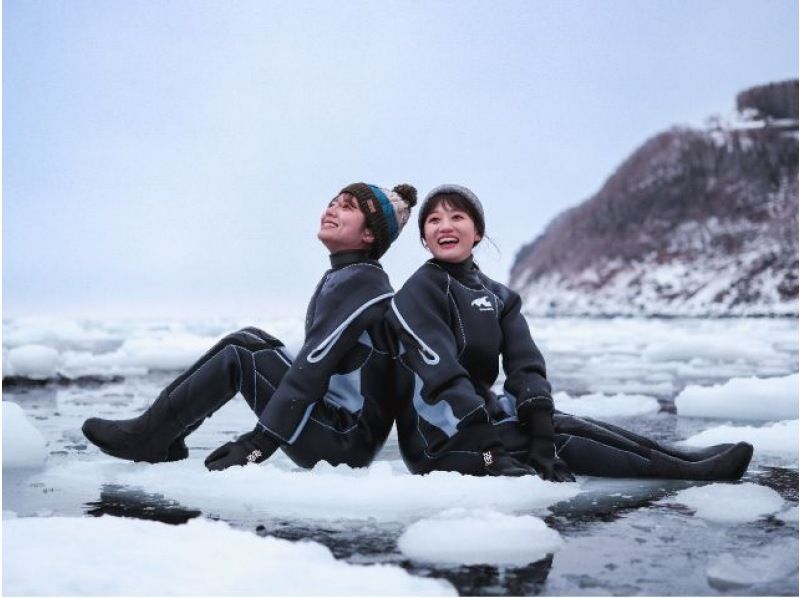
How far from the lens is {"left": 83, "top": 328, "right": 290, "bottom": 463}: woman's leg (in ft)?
9.75

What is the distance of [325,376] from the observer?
2.79 meters

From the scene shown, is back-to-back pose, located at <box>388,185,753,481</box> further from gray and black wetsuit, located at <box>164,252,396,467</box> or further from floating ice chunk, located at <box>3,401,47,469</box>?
floating ice chunk, located at <box>3,401,47,469</box>

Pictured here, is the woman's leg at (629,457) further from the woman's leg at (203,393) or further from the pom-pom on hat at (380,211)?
the woman's leg at (203,393)

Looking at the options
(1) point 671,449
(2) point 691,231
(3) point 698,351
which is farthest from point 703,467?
(2) point 691,231

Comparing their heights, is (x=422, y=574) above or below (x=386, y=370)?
below

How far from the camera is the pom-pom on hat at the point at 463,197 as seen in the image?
9.96ft

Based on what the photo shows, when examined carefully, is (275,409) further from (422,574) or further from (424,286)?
(422,574)

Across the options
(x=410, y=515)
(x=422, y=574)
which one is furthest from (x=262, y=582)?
(x=410, y=515)

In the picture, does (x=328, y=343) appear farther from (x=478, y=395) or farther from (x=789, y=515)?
(x=789, y=515)

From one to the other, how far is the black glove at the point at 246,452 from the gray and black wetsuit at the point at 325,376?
0.05 metres

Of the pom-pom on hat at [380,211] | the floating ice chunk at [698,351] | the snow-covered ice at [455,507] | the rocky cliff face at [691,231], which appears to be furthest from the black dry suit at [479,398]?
the rocky cliff face at [691,231]

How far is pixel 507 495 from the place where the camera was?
2.44 m

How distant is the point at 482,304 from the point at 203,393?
1132 millimetres

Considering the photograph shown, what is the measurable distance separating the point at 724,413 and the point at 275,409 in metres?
3.91
